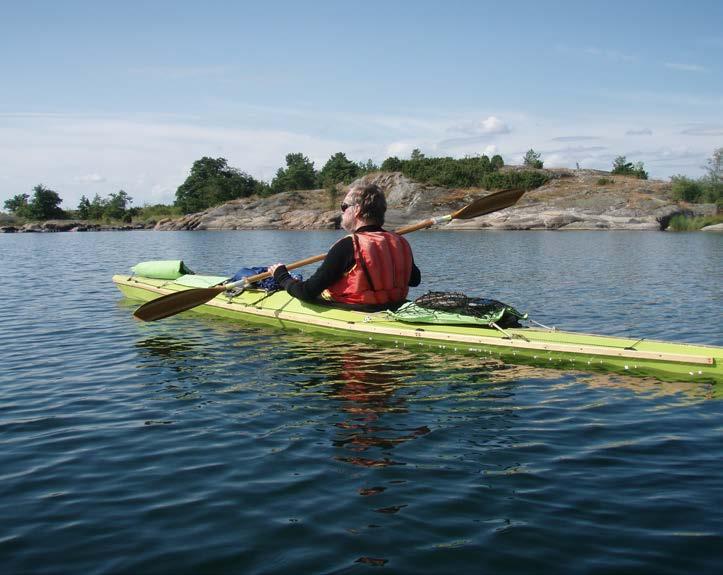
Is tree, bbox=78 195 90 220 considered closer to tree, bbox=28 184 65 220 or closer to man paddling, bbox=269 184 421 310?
tree, bbox=28 184 65 220

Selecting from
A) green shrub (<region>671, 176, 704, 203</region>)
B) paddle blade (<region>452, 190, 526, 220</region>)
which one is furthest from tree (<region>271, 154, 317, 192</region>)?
paddle blade (<region>452, 190, 526, 220</region>)

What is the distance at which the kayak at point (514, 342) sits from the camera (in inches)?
259

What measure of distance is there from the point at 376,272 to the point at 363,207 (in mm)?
821

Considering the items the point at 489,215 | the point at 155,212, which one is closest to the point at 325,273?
the point at 489,215

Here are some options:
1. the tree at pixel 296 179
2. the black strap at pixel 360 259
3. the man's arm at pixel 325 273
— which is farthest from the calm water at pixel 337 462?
the tree at pixel 296 179

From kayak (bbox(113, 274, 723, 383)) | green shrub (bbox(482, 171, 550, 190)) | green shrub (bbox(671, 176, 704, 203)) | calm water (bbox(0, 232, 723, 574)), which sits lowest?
calm water (bbox(0, 232, 723, 574))

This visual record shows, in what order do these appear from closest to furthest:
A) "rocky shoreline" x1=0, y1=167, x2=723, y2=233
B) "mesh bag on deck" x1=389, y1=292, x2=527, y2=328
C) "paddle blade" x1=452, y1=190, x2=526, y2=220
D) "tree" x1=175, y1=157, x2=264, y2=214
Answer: "mesh bag on deck" x1=389, y1=292, x2=527, y2=328 < "paddle blade" x1=452, y1=190, x2=526, y2=220 < "rocky shoreline" x1=0, y1=167, x2=723, y2=233 < "tree" x1=175, y1=157, x2=264, y2=214

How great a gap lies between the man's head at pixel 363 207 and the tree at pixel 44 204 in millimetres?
97844

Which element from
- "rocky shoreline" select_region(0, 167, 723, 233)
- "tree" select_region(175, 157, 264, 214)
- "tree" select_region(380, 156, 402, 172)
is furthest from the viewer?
"tree" select_region(175, 157, 264, 214)

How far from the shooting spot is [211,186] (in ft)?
274

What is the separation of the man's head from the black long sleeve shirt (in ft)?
0.32

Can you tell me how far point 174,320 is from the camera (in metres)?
10.9

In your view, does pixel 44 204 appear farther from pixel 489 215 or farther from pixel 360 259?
pixel 360 259

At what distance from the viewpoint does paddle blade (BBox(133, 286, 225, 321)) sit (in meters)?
9.23
